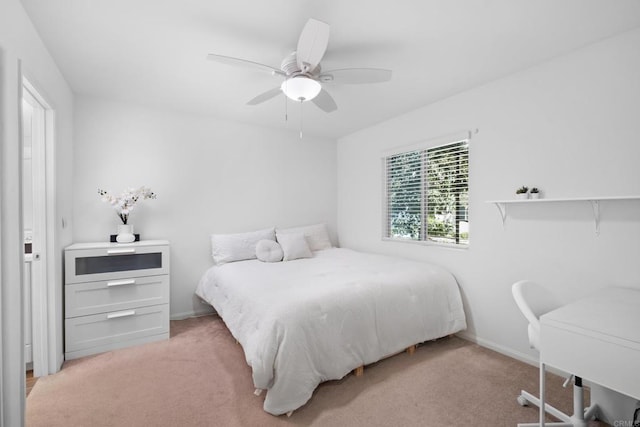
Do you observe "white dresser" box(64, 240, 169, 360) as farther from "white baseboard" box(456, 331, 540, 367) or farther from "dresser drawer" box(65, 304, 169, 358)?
"white baseboard" box(456, 331, 540, 367)

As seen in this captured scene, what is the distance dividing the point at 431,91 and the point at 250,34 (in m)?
1.78

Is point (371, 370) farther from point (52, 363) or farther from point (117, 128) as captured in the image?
point (117, 128)

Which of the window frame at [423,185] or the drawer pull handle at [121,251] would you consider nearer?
the drawer pull handle at [121,251]

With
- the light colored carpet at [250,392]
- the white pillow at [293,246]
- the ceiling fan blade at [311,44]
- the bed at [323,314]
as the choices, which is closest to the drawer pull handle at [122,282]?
the light colored carpet at [250,392]

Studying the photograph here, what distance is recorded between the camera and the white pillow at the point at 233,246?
336 centimetres

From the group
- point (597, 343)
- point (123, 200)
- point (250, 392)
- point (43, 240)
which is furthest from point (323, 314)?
point (123, 200)

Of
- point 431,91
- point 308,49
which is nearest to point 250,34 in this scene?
point 308,49

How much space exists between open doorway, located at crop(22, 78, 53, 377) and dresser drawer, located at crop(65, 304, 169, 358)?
0.25 m

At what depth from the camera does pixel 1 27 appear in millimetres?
1413

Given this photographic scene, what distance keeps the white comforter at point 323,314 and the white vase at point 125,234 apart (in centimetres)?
90

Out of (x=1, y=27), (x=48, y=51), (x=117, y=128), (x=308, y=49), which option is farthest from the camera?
(x=117, y=128)

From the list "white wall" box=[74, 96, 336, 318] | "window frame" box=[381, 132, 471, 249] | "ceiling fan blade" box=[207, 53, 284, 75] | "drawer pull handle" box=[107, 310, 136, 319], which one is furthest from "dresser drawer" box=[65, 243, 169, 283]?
"window frame" box=[381, 132, 471, 249]

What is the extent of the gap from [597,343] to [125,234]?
356 centimetres

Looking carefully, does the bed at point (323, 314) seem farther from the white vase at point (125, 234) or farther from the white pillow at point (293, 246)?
the white vase at point (125, 234)
